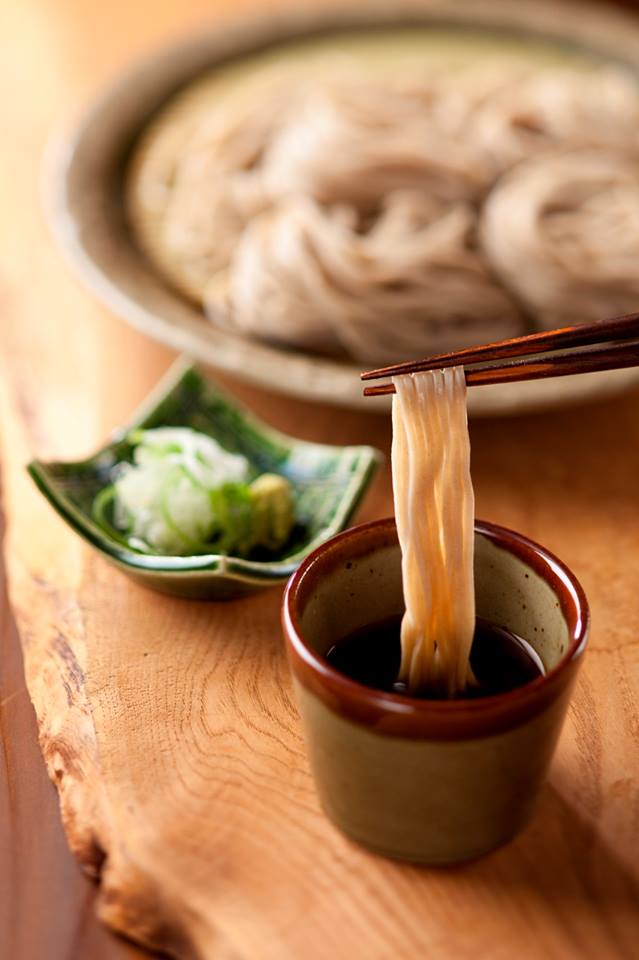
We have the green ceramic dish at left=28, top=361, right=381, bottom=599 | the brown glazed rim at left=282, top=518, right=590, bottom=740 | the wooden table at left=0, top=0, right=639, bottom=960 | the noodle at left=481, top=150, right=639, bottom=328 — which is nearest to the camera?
the brown glazed rim at left=282, top=518, right=590, bottom=740

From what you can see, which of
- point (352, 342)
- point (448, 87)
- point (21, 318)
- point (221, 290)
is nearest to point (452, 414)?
point (352, 342)

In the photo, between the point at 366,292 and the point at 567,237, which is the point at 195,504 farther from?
the point at 567,237

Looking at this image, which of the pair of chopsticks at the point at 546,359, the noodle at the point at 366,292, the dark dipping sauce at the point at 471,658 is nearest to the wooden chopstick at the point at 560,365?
the pair of chopsticks at the point at 546,359

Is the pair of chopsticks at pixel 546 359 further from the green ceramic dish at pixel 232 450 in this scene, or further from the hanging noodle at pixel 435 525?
the green ceramic dish at pixel 232 450

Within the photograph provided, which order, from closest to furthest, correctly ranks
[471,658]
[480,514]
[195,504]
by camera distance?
[471,658], [195,504], [480,514]

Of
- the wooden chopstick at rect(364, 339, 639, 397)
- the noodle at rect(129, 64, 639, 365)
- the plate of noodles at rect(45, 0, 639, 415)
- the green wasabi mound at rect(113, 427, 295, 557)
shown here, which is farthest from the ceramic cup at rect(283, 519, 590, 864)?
the noodle at rect(129, 64, 639, 365)

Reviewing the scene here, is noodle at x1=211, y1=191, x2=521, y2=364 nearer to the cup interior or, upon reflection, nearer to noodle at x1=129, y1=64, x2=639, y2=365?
noodle at x1=129, y1=64, x2=639, y2=365

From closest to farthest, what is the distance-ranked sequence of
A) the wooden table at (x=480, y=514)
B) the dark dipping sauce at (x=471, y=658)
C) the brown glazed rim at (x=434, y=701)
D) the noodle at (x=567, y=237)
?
the brown glazed rim at (x=434, y=701), the wooden table at (x=480, y=514), the dark dipping sauce at (x=471, y=658), the noodle at (x=567, y=237)

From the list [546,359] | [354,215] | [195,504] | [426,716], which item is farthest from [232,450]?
[426,716]


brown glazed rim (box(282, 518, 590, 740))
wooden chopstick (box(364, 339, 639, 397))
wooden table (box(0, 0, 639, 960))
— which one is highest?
wooden chopstick (box(364, 339, 639, 397))
